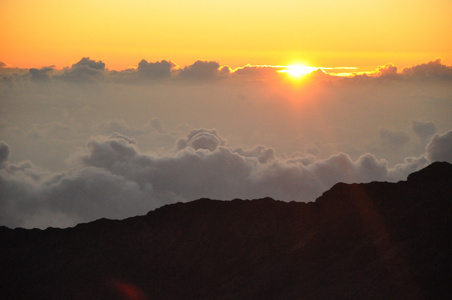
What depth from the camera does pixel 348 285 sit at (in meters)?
87.2

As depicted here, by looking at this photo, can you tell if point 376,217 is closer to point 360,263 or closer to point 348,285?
point 360,263

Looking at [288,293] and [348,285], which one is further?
[288,293]

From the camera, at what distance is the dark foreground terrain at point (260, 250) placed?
89.0m

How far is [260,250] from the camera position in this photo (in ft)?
371

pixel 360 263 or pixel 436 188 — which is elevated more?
pixel 436 188

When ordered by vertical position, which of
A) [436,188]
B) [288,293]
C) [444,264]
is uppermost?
[436,188]

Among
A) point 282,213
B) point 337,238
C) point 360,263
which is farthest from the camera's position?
point 282,213

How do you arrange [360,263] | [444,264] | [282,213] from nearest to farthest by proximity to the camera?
[444,264] < [360,263] < [282,213]

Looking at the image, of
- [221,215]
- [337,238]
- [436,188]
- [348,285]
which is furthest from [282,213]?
[348,285]

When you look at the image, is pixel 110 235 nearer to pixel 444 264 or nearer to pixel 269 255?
pixel 269 255

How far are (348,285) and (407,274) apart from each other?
25.7 ft

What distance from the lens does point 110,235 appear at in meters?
129

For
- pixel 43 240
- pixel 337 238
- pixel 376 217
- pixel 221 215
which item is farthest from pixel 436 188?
pixel 43 240

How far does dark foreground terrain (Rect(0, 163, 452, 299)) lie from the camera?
89.0 metres
